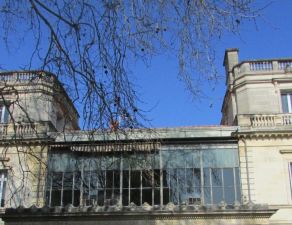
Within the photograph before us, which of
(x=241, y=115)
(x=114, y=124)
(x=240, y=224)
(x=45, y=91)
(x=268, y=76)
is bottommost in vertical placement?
(x=240, y=224)

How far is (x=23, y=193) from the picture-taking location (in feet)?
81.0

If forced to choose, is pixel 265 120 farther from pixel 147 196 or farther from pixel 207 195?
pixel 147 196

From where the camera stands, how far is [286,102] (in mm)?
26625

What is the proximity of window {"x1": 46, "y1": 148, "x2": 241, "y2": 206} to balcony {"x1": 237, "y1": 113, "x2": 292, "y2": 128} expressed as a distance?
1683 millimetres

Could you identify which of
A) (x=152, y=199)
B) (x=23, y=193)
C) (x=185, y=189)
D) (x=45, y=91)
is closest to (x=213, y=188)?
(x=185, y=189)

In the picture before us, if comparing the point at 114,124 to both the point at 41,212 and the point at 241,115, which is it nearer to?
the point at 41,212

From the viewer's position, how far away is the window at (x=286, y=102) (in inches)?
1040

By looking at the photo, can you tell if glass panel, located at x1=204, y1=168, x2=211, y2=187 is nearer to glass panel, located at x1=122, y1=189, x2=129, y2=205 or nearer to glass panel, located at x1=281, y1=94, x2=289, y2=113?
glass panel, located at x1=122, y1=189, x2=129, y2=205

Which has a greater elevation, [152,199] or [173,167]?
[173,167]

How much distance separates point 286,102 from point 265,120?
1.94 metres

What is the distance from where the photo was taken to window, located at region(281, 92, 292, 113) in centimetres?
2641

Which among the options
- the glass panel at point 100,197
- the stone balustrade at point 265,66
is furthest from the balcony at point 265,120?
the glass panel at point 100,197

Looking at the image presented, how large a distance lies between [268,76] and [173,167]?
23.5ft

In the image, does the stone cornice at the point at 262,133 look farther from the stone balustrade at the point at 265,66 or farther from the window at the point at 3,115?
the window at the point at 3,115
